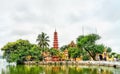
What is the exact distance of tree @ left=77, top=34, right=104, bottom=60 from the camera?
81.2 metres

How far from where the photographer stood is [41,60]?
87.9 m

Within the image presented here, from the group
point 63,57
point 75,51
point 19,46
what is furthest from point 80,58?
point 19,46

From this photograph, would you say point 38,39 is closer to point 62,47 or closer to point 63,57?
point 63,57

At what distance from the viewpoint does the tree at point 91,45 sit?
81.2 metres

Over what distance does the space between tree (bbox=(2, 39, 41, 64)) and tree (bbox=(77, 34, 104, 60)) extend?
1255 centimetres

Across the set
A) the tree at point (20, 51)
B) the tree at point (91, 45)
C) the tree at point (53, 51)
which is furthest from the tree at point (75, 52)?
the tree at point (20, 51)

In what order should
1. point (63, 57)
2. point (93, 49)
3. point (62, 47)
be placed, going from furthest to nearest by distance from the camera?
point (62, 47) → point (63, 57) → point (93, 49)

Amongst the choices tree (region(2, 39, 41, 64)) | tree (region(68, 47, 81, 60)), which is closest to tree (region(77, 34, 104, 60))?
tree (region(68, 47, 81, 60))

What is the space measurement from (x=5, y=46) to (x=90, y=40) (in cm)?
2515

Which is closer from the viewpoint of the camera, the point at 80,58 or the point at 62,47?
the point at 80,58

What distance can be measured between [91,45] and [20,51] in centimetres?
2007

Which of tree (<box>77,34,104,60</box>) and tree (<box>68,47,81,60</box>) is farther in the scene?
tree (<box>68,47,81,60</box>)

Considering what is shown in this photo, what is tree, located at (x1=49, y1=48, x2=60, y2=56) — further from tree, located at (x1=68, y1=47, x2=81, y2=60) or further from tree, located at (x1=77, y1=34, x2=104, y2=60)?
tree, located at (x1=77, y1=34, x2=104, y2=60)

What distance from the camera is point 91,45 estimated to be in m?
81.8
